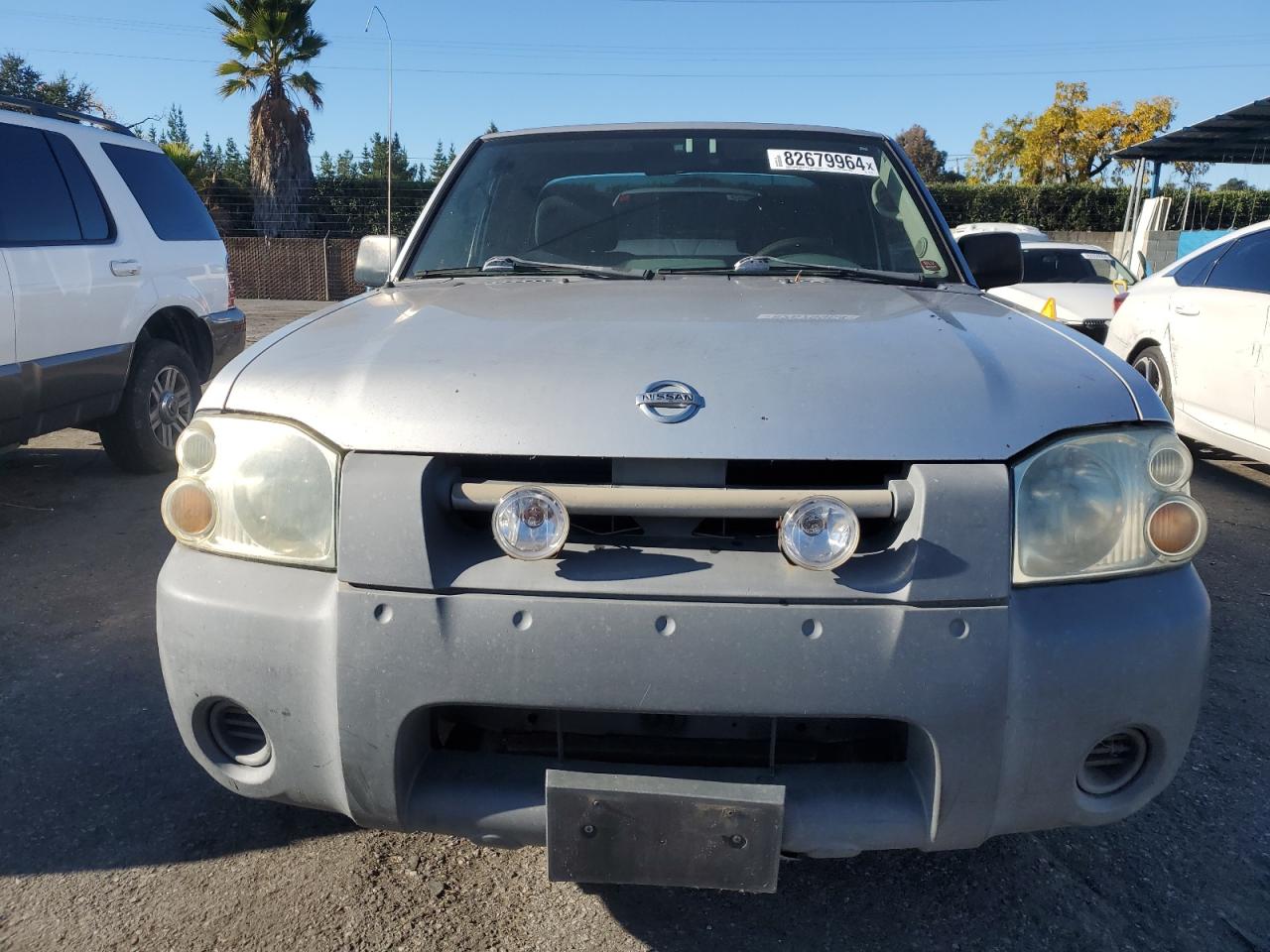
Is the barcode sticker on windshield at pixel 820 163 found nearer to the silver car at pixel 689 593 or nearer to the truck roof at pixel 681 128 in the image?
the truck roof at pixel 681 128

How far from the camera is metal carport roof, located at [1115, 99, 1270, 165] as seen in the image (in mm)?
16500

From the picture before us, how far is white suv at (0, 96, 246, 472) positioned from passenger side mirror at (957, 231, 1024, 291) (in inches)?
174

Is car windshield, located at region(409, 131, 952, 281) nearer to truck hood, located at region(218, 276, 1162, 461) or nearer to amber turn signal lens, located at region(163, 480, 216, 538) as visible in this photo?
truck hood, located at region(218, 276, 1162, 461)

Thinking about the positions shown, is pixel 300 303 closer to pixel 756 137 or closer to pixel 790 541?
pixel 756 137

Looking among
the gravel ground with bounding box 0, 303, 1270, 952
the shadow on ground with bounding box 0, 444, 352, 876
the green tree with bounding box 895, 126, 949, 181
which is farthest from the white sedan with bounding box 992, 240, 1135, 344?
the green tree with bounding box 895, 126, 949, 181

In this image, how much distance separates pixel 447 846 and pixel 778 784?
1.07m

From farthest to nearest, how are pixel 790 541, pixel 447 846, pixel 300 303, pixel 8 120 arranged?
pixel 300 303 < pixel 8 120 < pixel 447 846 < pixel 790 541

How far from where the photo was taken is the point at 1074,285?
441 inches

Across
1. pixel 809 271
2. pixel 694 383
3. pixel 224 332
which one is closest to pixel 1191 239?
pixel 224 332

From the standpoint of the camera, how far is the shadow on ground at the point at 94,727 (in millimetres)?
2420

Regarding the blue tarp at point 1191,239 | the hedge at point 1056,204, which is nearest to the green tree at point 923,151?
the hedge at point 1056,204

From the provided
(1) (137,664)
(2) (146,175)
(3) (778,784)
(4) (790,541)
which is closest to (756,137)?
(4) (790,541)

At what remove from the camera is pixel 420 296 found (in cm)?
262

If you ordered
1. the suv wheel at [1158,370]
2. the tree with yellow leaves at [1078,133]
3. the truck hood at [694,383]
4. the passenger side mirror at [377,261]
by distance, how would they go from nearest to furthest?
the truck hood at [694,383]
the passenger side mirror at [377,261]
the suv wheel at [1158,370]
the tree with yellow leaves at [1078,133]
